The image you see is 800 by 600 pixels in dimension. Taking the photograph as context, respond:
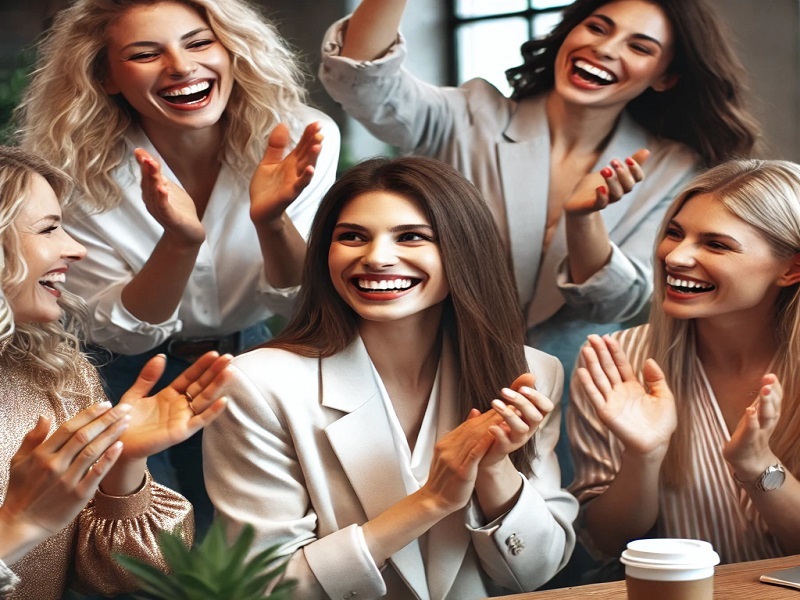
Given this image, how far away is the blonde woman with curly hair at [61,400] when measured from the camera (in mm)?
1880

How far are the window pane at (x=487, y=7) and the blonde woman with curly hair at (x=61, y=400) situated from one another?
1.12m

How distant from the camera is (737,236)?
97.7 inches

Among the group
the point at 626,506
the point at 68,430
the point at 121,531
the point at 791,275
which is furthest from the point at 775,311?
the point at 68,430

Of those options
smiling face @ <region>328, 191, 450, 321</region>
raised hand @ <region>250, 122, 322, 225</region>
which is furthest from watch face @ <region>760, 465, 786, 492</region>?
raised hand @ <region>250, 122, 322, 225</region>

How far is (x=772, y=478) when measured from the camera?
2.31 meters

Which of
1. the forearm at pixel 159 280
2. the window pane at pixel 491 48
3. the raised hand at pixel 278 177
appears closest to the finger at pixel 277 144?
the raised hand at pixel 278 177

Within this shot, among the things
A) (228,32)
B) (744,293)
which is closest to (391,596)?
(744,293)

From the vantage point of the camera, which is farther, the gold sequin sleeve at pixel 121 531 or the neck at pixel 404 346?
the neck at pixel 404 346

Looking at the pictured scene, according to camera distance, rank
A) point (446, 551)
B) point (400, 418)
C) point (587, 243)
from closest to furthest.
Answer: point (446, 551)
point (400, 418)
point (587, 243)

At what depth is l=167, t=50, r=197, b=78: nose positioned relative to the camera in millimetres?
2438

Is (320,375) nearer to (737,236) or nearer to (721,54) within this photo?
(737,236)

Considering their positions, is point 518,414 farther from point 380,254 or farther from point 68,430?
point 68,430

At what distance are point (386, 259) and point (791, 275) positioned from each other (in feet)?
3.07

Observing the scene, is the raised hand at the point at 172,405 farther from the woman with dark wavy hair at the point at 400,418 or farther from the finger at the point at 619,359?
the finger at the point at 619,359
